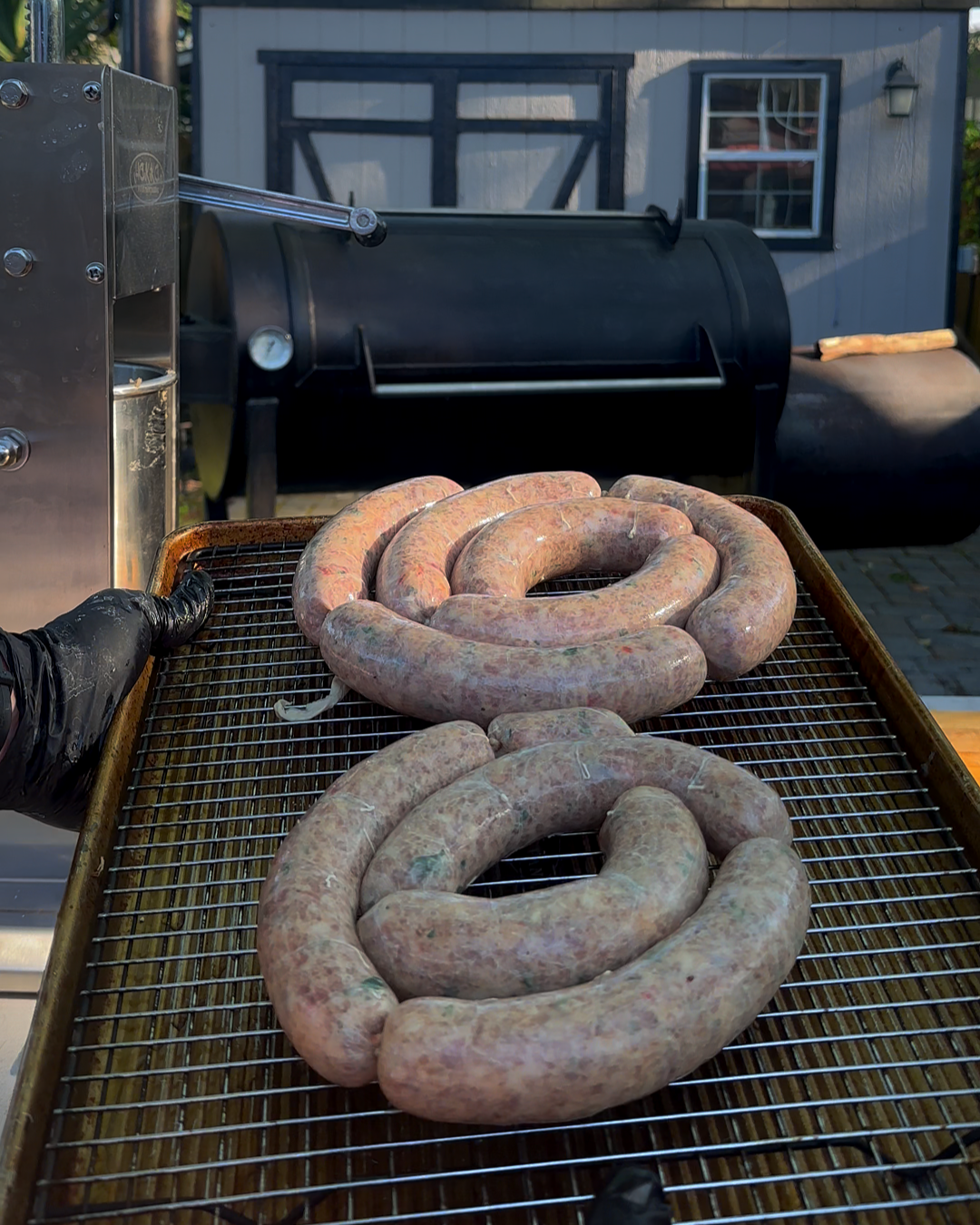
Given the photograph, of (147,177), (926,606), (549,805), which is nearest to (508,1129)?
(549,805)

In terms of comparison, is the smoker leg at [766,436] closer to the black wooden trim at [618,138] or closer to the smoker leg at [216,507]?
the smoker leg at [216,507]

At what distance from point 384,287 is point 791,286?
19.5 feet

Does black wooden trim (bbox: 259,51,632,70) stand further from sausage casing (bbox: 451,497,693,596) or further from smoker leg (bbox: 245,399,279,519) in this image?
sausage casing (bbox: 451,497,693,596)

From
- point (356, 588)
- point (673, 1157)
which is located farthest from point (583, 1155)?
point (356, 588)

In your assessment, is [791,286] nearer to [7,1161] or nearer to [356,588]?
[356,588]

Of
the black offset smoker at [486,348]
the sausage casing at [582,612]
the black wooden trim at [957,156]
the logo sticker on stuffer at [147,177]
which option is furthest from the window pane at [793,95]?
the sausage casing at [582,612]

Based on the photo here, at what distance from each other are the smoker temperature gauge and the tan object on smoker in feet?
9.14

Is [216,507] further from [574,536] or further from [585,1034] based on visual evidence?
[585,1034]

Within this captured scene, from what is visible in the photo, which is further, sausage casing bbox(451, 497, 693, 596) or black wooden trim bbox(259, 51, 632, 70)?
black wooden trim bbox(259, 51, 632, 70)

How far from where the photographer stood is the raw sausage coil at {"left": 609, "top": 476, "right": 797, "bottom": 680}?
1877 mm

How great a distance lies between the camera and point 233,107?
9.77m

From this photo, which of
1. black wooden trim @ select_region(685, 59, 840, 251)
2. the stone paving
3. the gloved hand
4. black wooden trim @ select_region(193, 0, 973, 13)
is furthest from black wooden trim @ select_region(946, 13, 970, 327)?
the gloved hand

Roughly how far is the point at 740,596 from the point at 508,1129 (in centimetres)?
96

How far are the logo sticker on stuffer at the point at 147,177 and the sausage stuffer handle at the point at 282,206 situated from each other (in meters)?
0.24
